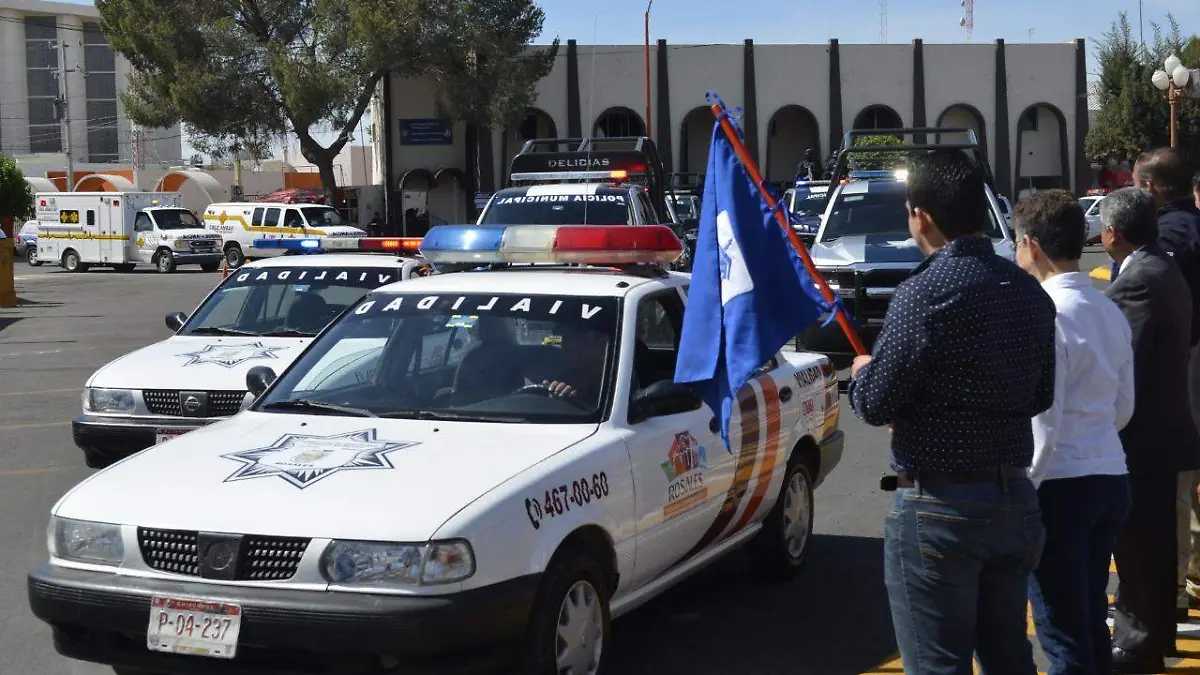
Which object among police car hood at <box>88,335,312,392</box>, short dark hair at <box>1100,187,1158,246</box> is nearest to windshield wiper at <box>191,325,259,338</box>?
police car hood at <box>88,335,312,392</box>

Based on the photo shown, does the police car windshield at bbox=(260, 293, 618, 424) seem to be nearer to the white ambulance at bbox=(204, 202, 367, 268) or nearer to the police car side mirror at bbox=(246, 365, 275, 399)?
the police car side mirror at bbox=(246, 365, 275, 399)

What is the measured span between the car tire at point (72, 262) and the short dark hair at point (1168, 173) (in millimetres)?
42146

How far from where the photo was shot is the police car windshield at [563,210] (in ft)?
56.8

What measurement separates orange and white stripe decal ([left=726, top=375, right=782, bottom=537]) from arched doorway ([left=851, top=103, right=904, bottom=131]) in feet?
170

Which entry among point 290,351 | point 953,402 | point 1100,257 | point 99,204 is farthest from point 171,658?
point 99,204

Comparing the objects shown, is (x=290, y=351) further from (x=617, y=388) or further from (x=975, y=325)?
(x=975, y=325)

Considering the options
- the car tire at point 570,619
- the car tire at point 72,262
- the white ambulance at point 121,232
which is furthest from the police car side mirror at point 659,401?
the car tire at point 72,262

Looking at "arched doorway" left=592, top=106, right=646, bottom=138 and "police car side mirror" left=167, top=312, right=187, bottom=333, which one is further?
"arched doorway" left=592, top=106, right=646, bottom=138

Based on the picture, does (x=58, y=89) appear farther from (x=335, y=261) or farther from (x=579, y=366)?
(x=579, y=366)

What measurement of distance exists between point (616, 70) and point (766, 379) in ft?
166

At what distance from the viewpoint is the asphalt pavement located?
5.75 metres

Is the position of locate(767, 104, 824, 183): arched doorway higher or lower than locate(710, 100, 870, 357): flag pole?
higher

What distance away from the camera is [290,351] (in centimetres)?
945

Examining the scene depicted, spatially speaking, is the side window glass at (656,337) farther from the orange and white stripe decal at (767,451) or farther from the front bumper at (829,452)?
the front bumper at (829,452)
